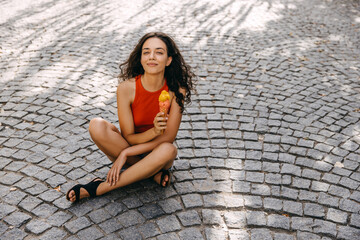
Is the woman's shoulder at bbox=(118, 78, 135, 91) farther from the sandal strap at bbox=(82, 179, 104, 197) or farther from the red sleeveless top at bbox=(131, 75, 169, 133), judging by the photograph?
the sandal strap at bbox=(82, 179, 104, 197)

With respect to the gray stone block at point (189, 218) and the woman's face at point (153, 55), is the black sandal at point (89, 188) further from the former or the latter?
the woman's face at point (153, 55)

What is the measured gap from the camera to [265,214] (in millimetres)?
3186

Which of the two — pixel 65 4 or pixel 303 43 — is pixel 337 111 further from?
pixel 65 4

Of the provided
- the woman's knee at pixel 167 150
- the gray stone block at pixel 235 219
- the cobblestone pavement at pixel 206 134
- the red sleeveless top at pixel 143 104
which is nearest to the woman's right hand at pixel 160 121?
the woman's knee at pixel 167 150

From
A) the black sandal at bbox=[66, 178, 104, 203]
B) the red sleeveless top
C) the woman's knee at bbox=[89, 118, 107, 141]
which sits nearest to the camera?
the black sandal at bbox=[66, 178, 104, 203]

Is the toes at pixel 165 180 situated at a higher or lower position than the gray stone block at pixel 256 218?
higher

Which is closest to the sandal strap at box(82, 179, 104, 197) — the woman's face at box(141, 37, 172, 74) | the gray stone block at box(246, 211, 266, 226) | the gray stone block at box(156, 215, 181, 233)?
the gray stone block at box(156, 215, 181, 233)

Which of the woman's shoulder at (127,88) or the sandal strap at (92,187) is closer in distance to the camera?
the sandal strap at (92,187)

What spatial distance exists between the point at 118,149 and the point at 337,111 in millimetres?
3575

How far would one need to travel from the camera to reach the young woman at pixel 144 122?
3211 mm

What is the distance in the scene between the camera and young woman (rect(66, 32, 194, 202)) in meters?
3.21

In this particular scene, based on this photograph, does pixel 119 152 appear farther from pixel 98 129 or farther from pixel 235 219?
pixel 235 219

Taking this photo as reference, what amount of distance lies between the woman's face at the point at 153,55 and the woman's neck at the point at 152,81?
11 cm

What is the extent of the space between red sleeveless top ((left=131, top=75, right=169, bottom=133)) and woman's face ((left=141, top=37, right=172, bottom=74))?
245 millimetres
